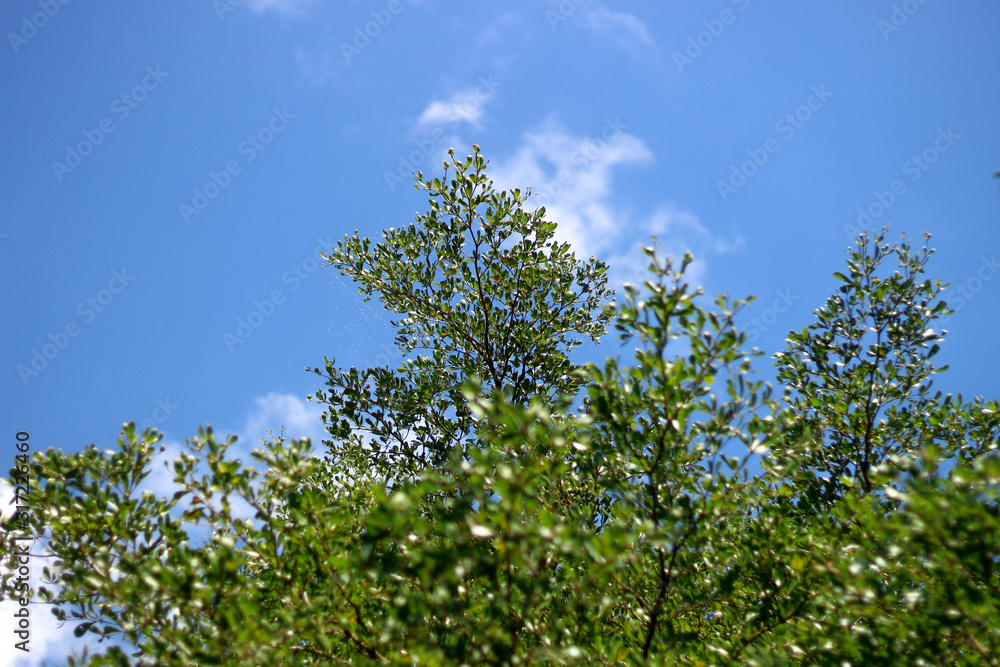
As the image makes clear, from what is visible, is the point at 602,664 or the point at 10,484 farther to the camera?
the point at 10,484

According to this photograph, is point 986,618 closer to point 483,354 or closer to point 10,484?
point 483,354

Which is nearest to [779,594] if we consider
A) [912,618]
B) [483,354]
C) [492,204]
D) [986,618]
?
[912,618]

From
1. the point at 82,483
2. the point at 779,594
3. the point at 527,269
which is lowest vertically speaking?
the point at 82,483

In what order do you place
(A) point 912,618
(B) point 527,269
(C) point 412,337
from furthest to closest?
1. (C) point 412,337
2. (B) point 527,269
3. (A) point 912,618

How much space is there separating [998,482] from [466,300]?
24.4 ft

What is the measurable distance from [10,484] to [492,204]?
23.2 ft

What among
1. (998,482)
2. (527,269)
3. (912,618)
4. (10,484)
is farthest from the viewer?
(527,269)

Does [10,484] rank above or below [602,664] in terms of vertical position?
below

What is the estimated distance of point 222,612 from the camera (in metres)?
3.81

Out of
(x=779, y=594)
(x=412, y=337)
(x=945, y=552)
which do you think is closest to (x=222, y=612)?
(x=779, y=594)

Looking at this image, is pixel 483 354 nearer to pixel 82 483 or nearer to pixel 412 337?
pixel 412 337

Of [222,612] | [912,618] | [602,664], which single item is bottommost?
[222,612]

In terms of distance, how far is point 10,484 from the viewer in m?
5.54

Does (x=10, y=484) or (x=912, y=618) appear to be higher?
(x=912, y=618)
